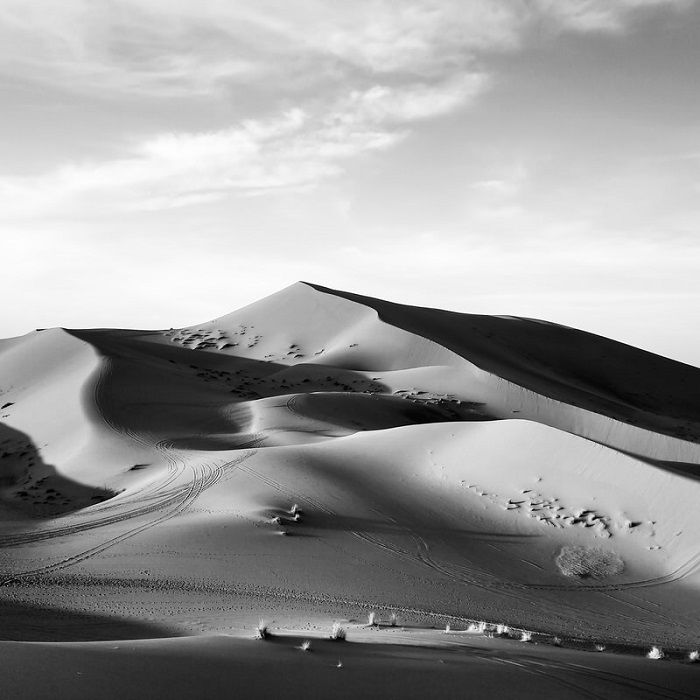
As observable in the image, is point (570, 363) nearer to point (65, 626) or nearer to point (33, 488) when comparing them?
point (33, 488)

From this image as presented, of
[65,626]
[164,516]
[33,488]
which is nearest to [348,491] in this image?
[164,516]

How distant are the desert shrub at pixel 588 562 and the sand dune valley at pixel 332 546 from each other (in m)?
0.05

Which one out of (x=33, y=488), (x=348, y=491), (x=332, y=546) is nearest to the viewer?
(x=332, y=546)

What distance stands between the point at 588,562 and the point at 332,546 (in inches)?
169

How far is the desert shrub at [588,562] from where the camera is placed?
1148cm

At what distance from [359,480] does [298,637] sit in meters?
9.29

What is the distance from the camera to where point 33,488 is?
18766 mm

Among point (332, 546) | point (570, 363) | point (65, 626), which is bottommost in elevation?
point (65, 626)

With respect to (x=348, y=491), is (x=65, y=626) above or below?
below

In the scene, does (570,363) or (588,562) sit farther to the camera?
(570,363)

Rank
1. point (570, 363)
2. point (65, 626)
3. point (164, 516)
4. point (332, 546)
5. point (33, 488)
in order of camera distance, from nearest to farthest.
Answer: point (65, 626)
point (332, 546)
point (164, 516)
point (33, 488)
point (570, 363)

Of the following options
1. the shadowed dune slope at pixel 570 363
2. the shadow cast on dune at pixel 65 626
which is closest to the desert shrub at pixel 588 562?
the shadow cast on dune at pixel 65 626

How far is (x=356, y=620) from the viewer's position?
322 inches

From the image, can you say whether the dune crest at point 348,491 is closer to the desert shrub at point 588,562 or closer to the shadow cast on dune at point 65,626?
the desert shrub at point 588,562
